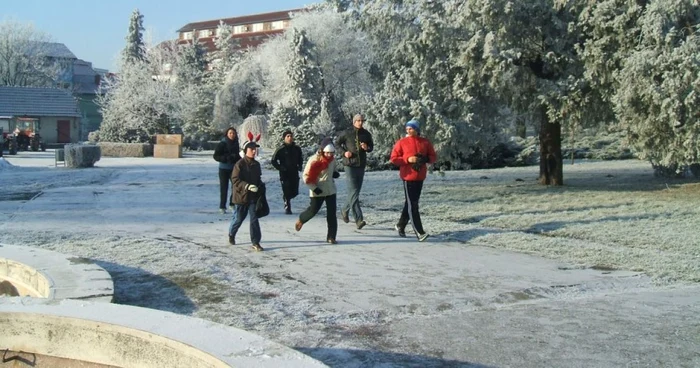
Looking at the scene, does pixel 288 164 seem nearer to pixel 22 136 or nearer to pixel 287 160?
pixel 287 160

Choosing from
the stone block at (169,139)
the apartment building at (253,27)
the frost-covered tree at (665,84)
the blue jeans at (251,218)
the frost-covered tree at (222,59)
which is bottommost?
the blue jeans at (251,218)

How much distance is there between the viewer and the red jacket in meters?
11.1

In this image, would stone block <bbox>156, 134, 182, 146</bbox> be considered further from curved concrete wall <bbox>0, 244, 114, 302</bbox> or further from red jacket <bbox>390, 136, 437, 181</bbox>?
curved concrete wall <bbox>0, 244, 114, 302</bbox>

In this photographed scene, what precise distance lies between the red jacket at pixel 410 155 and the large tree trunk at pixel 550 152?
306 inches

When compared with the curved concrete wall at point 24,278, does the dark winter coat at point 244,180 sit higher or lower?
higher

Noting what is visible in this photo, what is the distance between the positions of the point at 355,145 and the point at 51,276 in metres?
5.75

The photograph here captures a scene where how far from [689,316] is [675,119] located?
7.71m

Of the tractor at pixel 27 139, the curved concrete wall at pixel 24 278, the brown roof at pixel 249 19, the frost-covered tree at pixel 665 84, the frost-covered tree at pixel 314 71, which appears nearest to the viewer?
the curved concrete wall at pixel 24 278

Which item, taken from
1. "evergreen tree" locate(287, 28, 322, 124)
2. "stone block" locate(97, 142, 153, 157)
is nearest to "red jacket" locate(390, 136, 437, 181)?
"stone block" locate(97, 142, 153, 157)

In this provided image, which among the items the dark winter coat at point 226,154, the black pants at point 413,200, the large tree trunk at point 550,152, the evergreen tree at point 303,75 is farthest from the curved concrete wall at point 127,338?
the evergreen tree at point 303,75

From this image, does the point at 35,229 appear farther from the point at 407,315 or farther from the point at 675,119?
the point at 675,119

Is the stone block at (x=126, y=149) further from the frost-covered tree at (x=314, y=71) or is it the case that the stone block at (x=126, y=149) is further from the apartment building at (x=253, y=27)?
the apartment building at (x=253, y=27)

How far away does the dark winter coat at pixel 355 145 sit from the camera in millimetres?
11984

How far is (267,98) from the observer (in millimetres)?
52375
